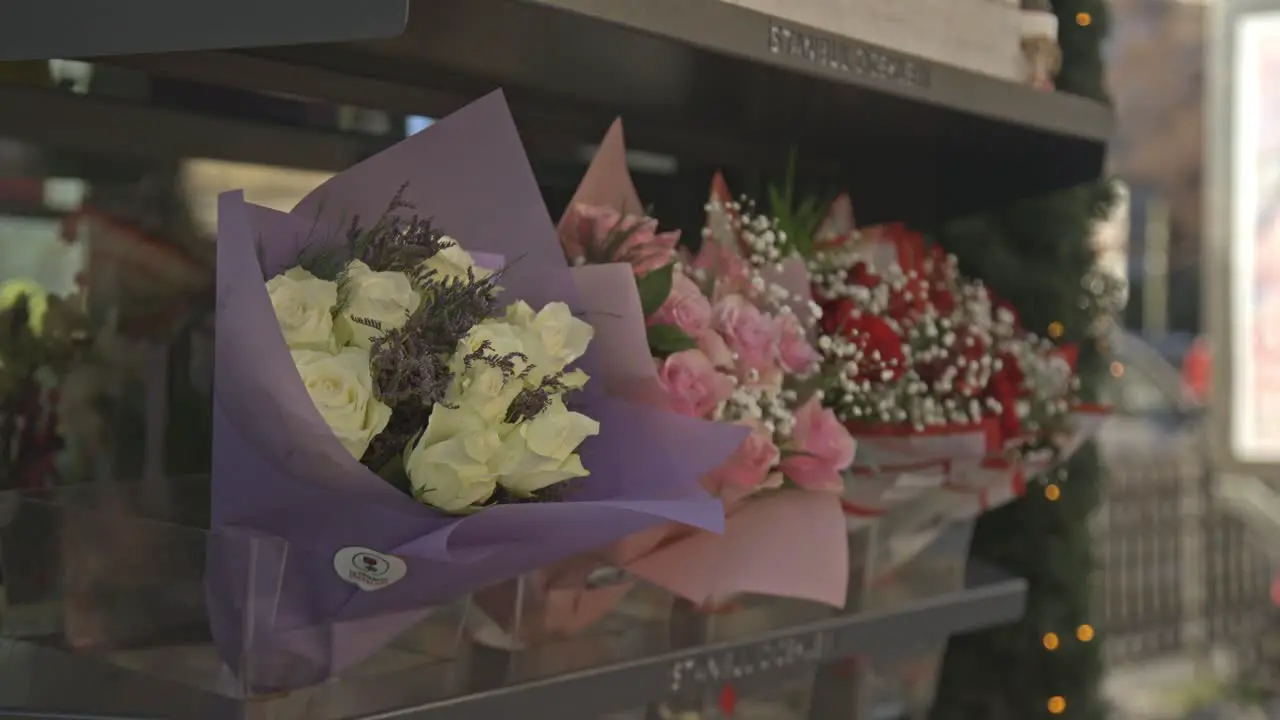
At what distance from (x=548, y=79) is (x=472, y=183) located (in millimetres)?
460

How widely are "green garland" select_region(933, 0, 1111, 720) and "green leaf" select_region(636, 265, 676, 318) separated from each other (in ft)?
3.78

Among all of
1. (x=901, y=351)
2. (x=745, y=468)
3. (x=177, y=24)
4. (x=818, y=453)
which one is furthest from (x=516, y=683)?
(x=901, y=351)

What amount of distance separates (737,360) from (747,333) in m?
0.03

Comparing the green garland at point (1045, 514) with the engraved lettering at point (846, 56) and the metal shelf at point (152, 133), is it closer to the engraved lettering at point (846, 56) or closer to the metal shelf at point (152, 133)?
the engraved lettering at point (846, 56)

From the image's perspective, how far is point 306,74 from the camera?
155 cm

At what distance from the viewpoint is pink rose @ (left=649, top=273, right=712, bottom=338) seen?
4.64 feet

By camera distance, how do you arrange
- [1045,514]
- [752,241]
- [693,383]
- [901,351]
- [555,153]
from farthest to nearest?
[1045,514]
[555,153]
[901,351]
[752,241]
[693,383]

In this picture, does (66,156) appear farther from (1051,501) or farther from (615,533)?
(1051,501)

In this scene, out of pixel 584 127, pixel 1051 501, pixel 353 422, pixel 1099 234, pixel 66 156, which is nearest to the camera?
pixel 353 422

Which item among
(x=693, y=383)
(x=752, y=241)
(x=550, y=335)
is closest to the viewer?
(x=550, y=335)

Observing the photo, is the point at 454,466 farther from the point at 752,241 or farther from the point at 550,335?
the point at 752,241

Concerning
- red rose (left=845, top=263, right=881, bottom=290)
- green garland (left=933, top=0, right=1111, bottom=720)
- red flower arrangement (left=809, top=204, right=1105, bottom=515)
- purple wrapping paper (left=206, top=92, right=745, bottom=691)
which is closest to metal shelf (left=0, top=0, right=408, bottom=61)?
purple wrapping paper (left=206, top=92, right=745, bottom=691)

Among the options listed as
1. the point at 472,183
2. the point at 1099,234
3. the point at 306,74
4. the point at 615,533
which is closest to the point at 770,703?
the point at 615,533

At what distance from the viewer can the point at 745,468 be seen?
1.42 meters
